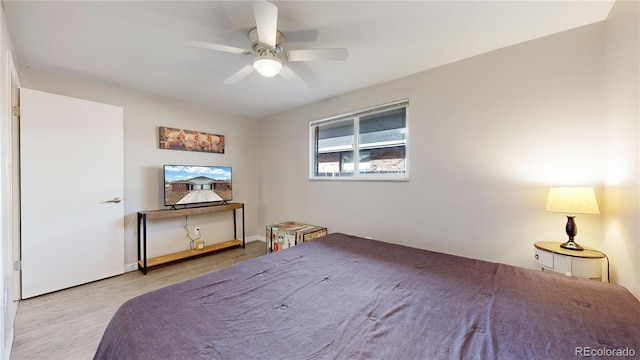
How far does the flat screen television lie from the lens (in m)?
3.38

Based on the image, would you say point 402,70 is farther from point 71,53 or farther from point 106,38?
point 71,53

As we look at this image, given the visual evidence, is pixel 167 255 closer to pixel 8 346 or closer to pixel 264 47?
pixel 8 346

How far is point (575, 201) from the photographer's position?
5.64ft

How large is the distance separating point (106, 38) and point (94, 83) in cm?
128

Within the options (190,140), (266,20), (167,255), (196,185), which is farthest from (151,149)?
(266,20)

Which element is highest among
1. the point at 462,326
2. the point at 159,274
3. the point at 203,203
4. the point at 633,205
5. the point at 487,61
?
the point at 487,61

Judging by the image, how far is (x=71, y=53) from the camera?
227cm

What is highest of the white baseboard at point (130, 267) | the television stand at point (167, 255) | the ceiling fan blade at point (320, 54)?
the ceiling fan blade at point (320, 54)

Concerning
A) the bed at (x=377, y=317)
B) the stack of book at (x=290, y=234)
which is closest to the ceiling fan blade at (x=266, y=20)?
the bed at (x=377, y=317)

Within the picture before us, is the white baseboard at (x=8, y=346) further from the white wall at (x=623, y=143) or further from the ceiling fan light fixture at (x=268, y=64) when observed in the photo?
the white wall at (x=623, y=143)

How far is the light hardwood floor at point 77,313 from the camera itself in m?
1.73

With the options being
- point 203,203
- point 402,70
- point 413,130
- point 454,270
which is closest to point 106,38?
point 203,203

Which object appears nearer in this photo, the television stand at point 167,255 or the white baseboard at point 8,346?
the white baseboard at point 8,346
